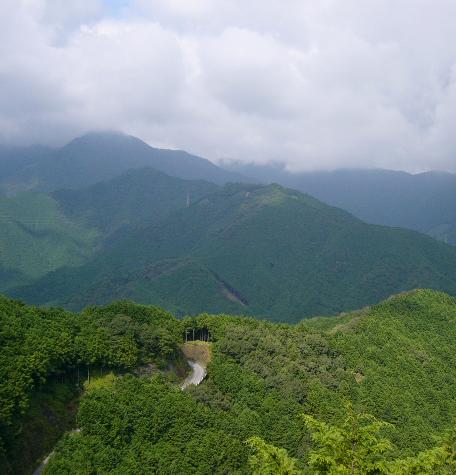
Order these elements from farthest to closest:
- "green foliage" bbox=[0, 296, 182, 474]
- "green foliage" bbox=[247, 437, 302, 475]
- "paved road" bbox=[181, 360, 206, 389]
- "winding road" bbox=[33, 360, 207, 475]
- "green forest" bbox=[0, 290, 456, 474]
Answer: "paved road" bbox=[181, 360, 206, 389] < "winding road" bbox=[33, 360, 207, 475] < "green foliage" bbox=[0, 296, 182, 474] < "green forest" bbox=[0, 290, 456, 474] < "green foliage" bbox=[247, 437, 302, 475]

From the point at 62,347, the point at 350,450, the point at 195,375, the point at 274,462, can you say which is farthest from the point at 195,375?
the point at 350,450

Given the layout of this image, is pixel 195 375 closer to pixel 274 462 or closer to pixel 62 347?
pixel 62 347

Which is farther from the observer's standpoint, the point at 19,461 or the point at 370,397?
the point at 370,397

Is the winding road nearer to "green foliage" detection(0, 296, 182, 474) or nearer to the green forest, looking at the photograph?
the green forest

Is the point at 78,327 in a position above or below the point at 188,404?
above

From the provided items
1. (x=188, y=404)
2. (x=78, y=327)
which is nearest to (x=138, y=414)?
(x=188, y=404)

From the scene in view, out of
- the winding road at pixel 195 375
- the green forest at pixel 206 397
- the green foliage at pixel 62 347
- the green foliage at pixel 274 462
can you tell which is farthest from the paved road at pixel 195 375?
the green foliage at pixel 274 462

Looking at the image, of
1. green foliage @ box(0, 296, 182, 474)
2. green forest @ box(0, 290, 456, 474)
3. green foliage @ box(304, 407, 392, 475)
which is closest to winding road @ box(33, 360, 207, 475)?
green forest @ box(0, 290, 456, 474)

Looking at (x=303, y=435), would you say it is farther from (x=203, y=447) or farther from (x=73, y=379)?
(x=73, y=379)
